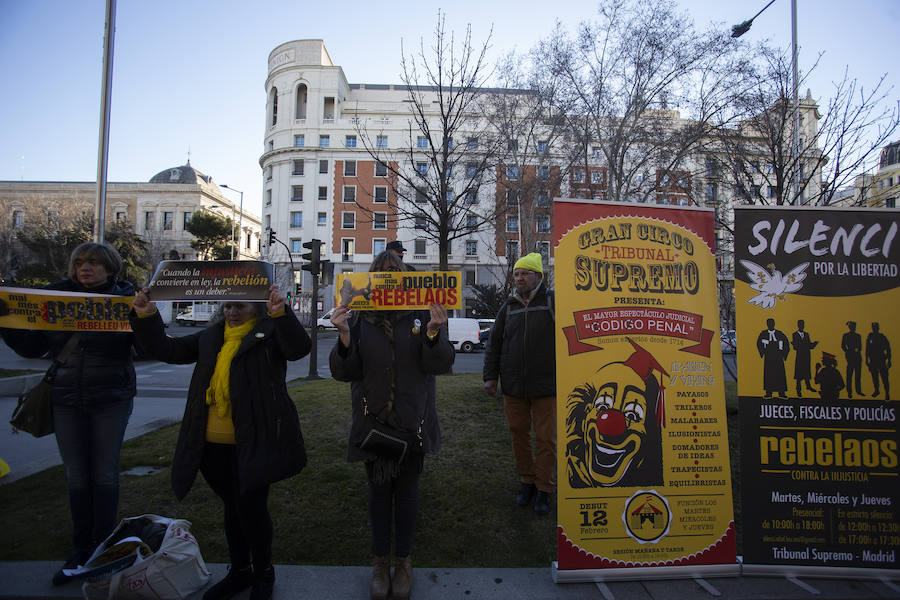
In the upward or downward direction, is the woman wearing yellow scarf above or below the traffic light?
below

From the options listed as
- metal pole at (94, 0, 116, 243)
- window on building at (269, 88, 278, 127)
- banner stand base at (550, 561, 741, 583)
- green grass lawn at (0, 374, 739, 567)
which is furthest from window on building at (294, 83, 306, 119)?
banner stand base at (550, 561, 741, 583)

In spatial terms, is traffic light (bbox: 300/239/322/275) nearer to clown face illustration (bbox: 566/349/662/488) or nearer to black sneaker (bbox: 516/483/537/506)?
black sneaker (bbox: 516/483/537/506)

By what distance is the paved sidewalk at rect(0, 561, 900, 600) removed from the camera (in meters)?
2.62

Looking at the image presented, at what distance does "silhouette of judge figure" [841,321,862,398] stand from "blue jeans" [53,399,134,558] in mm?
4440

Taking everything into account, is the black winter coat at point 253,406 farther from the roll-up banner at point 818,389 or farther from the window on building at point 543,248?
the window on building at point 543,248

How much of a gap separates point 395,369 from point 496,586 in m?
1.38

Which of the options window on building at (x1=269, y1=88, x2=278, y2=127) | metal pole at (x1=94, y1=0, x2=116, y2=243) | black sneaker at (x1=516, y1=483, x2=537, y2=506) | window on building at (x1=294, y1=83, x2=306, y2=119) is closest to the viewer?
black sneaker at (x1=516, y1=483, x2=537, y2=506)

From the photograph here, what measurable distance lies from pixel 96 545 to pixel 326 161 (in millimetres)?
50919

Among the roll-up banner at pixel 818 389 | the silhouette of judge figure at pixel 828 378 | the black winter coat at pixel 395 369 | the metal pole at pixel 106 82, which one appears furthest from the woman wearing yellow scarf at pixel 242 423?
the metal pole at pixel 106 82

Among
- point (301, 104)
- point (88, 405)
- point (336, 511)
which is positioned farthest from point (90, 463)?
point (301, 104)

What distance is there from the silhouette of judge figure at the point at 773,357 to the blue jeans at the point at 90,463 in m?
3.96

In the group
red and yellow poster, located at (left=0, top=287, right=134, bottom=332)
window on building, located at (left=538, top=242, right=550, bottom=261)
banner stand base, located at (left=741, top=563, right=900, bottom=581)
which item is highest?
window on building, located at (left=538, top=242, right=550, bottom=261)

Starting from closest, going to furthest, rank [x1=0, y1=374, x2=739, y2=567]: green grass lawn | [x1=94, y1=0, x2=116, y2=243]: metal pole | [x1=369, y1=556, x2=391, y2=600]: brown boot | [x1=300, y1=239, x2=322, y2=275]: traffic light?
1. [x1=369, y1=556, x2=391, y2=600]: brown boot
2. [x1=0, y1=374, x2=739, y2=567]: green grass lawn
3. [x1=94, y1=0, x2=116, y2=243]: metal pole
4. [x1=300, y1=239, x2=322, y2=275]: traffic light

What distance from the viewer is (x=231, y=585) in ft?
8.55
